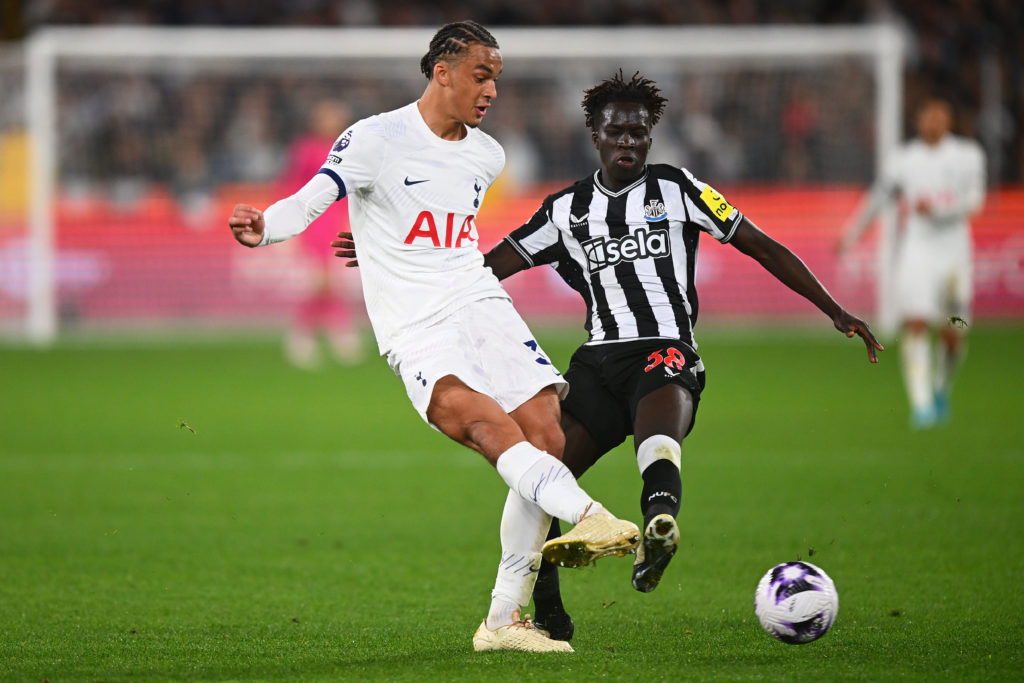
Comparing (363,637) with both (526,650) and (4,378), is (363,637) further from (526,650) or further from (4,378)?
(4,378)

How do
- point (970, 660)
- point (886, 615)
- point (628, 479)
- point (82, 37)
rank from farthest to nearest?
point (82, 37)
point (628, 479)
point (886, 615)
point (970, 660)

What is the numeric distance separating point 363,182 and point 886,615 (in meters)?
2.55

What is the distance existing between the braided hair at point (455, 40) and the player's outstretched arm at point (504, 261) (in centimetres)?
79

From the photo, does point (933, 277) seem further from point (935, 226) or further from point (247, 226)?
point (247, 226)

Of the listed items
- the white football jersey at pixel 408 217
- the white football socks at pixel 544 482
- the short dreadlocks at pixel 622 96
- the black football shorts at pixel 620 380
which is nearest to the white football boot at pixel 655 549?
the white football socks at pixel 544 482

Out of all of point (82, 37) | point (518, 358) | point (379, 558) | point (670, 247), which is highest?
point (82, 37)

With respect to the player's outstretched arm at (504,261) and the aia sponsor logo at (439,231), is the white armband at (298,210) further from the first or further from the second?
the player's outstretched arm at (504,261)

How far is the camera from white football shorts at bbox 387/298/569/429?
493 cm

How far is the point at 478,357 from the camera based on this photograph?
5016 millimetres

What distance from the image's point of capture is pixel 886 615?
550 centimetres

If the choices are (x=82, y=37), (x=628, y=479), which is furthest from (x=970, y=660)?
(x=82, y=37)

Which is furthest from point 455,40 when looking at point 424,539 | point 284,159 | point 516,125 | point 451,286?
point 284,159

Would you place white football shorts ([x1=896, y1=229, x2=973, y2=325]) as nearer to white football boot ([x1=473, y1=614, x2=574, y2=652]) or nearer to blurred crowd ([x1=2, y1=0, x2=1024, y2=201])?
white football boot ([x1=473, y1=614, x2=574, y2=652])

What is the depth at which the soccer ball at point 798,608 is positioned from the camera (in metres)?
4.82
